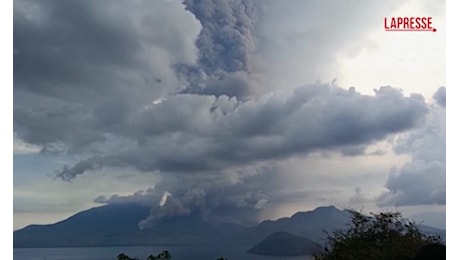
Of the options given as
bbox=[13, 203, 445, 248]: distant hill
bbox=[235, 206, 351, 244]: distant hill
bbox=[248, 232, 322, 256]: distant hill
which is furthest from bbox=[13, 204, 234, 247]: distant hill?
bbox=[248, 232, 322, 256]: distant hill

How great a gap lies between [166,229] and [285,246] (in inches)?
51.5

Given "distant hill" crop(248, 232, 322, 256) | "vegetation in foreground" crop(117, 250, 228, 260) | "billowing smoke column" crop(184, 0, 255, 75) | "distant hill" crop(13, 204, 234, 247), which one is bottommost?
"vegetation in foreground" crop(117, 250, 228, 260)

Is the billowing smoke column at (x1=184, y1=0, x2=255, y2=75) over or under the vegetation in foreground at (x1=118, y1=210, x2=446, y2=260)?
over

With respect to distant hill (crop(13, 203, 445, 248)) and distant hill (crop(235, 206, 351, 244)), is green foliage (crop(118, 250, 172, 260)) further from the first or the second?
distant hill (crop(235, 206, 351, 244))

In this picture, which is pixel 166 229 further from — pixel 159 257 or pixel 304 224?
pixel 304 224

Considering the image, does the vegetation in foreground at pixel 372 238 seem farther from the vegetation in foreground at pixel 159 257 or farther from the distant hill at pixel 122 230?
the distant hill at pixel 122 230

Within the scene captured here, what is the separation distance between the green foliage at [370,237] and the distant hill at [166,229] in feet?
0.38

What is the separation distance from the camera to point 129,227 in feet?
24.4

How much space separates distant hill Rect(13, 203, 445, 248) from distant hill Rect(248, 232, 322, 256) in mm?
49

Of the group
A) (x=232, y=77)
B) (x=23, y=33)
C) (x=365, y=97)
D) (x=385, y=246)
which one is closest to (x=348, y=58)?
(x=365, y=97)

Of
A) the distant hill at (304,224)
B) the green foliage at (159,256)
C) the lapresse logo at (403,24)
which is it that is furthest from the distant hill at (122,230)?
the lapresse logo at (403,24)

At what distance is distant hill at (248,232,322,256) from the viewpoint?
23.9 feet

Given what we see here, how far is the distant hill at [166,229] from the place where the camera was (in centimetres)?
714

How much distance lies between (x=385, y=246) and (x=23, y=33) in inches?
164
